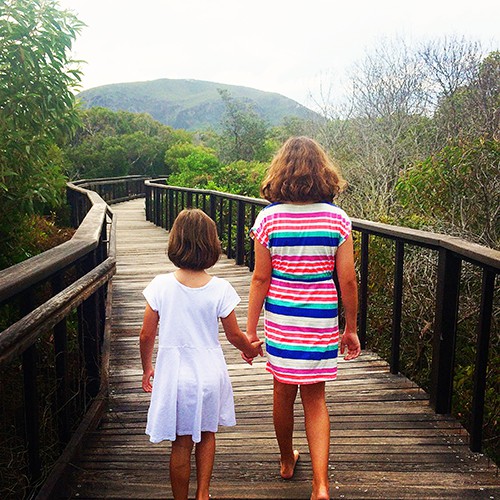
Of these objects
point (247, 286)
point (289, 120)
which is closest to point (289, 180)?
point (247, 286)

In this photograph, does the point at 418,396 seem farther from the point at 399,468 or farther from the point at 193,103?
the point at 193,103

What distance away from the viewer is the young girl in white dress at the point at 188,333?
229cm

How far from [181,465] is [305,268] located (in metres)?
0.92

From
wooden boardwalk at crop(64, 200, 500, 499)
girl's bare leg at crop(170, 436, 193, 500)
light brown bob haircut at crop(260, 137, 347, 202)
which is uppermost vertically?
light brown bob haircut at crop(260, 137, 347, 202)

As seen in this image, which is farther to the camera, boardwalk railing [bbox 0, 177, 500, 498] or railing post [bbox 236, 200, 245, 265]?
railing post [bbox 236, 200, 245, 265]

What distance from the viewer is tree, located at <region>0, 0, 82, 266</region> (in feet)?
22.0

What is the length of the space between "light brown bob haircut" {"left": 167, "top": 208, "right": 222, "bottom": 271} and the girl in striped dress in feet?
0.91

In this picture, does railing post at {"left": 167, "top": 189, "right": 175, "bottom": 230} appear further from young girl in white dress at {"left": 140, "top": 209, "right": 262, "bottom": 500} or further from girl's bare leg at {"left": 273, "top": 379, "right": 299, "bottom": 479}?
young girl in white dress at {"left": 140, "top": 209, "right": 262, "bottom": 500}

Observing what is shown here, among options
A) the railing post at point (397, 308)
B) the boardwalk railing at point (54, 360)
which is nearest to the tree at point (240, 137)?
the railing post at point (397, 308)

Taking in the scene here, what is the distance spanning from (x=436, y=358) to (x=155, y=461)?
5.46ft

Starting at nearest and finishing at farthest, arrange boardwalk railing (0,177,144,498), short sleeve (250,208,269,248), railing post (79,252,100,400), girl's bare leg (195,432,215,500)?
boardwalk railing (0,177,144,498) → girl's bare leg (195,432,215,500) → short sleeve (250,208,269,248) → railing post (79,252,100,400)

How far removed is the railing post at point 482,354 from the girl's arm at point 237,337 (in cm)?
113

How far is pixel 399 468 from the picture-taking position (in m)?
2.84

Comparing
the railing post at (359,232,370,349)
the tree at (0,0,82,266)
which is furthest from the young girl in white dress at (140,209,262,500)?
the tree at (0,0,82,266)
